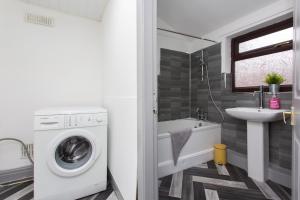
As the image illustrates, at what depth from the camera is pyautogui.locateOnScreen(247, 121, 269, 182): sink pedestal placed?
1731 millimetres

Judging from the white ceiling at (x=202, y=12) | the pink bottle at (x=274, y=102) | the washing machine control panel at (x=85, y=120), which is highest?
the white ceiling at (x=202, y=12)

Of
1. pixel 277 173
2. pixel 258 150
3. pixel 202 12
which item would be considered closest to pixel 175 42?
pixel 202 12

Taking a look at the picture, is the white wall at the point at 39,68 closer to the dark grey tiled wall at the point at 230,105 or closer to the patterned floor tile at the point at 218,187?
the patterned floor tile at the point at 218,187

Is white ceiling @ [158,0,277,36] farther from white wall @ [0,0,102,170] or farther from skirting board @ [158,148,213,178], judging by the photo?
skirting board @ [158,148,213,178]

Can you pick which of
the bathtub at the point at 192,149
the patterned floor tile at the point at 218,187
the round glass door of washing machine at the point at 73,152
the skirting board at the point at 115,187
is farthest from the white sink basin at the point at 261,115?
the round glass door of washing machine at the point at 73,152

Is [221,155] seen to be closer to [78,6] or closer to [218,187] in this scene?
[218,187]

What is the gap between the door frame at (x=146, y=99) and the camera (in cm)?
99

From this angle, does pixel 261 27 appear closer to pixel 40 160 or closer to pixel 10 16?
pixel 40 160

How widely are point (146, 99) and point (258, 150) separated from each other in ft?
5.29

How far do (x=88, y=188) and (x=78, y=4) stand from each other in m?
2.14

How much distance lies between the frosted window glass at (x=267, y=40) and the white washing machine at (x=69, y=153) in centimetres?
230

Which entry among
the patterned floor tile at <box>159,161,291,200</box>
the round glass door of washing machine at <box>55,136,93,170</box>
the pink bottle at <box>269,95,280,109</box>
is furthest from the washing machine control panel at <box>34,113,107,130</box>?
the pink bottle at <box>269,95,280,109</box>

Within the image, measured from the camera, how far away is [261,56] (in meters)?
2.12

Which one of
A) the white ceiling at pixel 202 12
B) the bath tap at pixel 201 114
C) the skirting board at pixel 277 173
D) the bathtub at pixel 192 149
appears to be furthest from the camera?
the bath tap at pixel 201 114
